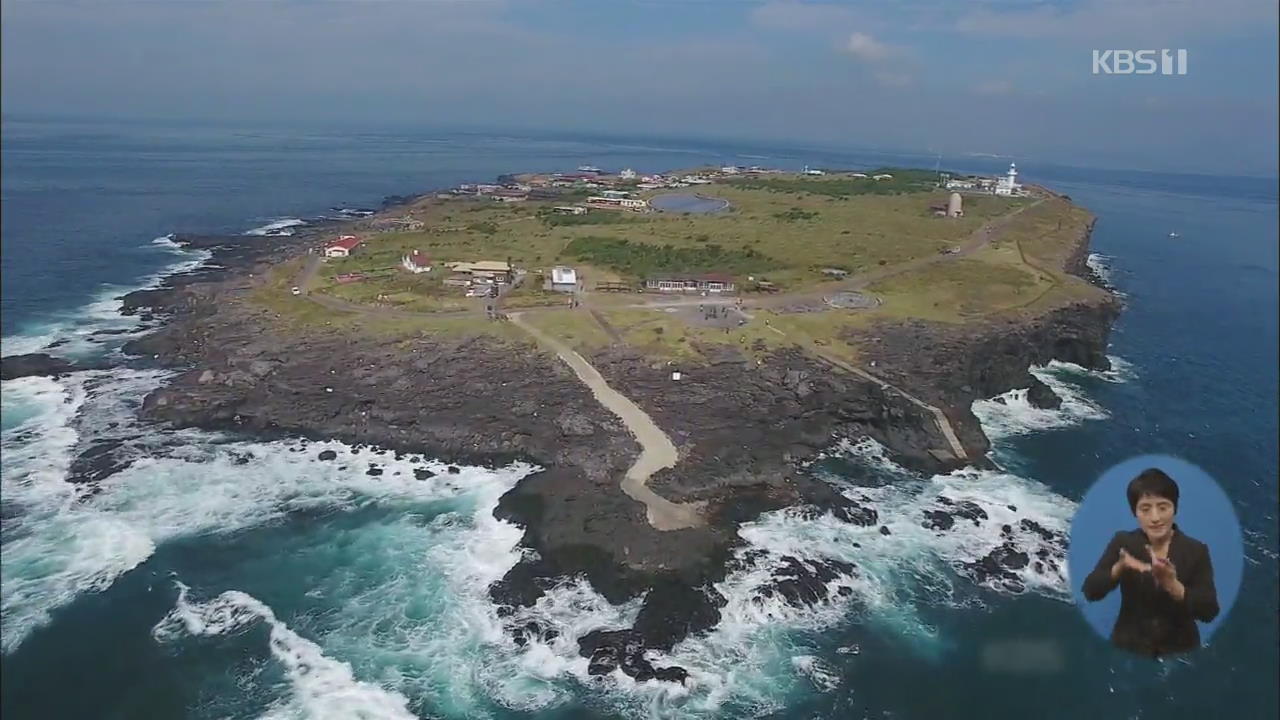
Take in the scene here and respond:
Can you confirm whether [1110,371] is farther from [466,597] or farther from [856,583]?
[466,597]

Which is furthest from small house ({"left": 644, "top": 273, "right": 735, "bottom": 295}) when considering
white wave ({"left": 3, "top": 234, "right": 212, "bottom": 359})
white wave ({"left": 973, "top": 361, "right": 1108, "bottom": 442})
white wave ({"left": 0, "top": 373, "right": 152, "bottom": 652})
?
white wave ({"left": 3, "top": 234, "right": 212, "bottom": 359})

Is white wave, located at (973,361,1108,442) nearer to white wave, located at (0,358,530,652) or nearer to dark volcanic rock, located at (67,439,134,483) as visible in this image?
white wave, located at (0,358,530,652)

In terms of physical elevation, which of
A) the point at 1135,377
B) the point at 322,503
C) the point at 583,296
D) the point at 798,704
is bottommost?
the point at 798,704

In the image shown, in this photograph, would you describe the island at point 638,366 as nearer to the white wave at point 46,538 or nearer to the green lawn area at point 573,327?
the green lawn area at point 573,327

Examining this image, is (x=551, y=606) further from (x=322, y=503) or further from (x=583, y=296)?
(x=583, y=296)

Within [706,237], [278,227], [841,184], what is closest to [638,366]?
[706,237]

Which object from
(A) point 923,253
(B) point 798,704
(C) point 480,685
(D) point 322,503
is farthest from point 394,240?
(B) point 798,704
